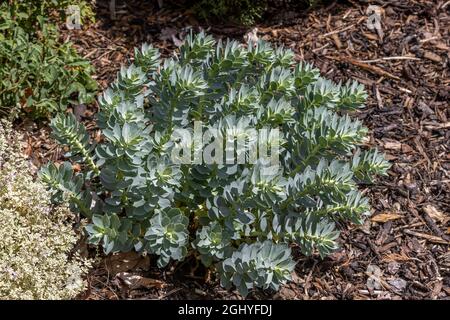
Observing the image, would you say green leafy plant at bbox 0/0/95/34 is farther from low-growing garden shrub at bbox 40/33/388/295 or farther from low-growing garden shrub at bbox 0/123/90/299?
low-growing garden shrub at bbox 40/33/388/295

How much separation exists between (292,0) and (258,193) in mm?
2410

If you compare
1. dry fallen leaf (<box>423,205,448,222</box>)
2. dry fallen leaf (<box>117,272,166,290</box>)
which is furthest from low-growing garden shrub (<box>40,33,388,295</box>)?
dry fallen leaf (<box>423,205,448,222</box>)

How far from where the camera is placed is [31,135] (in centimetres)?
433

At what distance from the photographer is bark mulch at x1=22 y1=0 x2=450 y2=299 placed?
3.76 meters

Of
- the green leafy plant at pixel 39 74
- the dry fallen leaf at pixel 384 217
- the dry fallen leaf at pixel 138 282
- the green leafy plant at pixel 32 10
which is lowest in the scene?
the dry fallen leaf at pixel 138 282

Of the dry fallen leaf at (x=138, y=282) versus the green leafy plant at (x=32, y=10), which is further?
the green leafy plant at (x=32, y=10)

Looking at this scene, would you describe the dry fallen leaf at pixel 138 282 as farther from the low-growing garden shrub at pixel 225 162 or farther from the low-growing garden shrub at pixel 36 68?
the low-growing garden shrub at pixel 36 68

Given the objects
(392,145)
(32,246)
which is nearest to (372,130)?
(392,145)

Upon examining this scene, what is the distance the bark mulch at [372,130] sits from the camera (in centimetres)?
376

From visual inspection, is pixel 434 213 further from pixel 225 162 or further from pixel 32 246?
pixel 32 246

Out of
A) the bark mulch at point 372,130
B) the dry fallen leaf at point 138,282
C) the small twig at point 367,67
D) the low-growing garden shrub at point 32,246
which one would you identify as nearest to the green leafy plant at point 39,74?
the bark mulch at point 372,130

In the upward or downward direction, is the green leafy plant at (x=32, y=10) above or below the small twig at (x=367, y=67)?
above

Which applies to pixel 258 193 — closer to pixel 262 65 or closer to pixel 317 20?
pixel 262 65

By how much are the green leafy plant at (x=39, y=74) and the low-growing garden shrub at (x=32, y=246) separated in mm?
589
